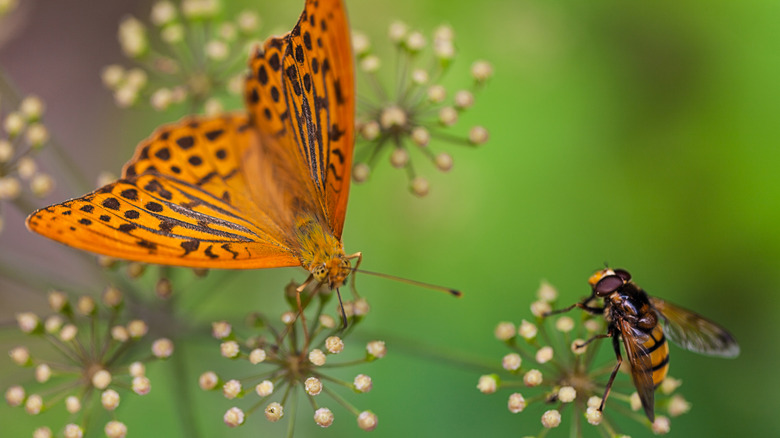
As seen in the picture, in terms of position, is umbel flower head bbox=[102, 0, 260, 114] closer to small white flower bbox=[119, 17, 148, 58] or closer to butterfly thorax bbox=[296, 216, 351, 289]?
small white flower bbox=[119, 17, 148, 58]

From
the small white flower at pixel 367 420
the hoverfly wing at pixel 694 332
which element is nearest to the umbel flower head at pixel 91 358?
the small white flower at pixel 367 420

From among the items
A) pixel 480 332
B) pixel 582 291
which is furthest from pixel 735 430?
pixel 480 332

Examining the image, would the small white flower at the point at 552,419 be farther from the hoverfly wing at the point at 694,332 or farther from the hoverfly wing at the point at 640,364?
the hoverfly wing at the point at 694,332

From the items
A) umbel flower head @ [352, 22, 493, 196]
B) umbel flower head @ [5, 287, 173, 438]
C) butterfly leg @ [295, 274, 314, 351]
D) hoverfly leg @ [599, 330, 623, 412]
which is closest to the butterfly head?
butterfly leg @ [295, 274, 314, 351]

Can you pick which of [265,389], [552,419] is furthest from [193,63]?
[552,419]

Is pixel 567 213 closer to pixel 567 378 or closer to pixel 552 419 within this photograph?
pixel 567 378
